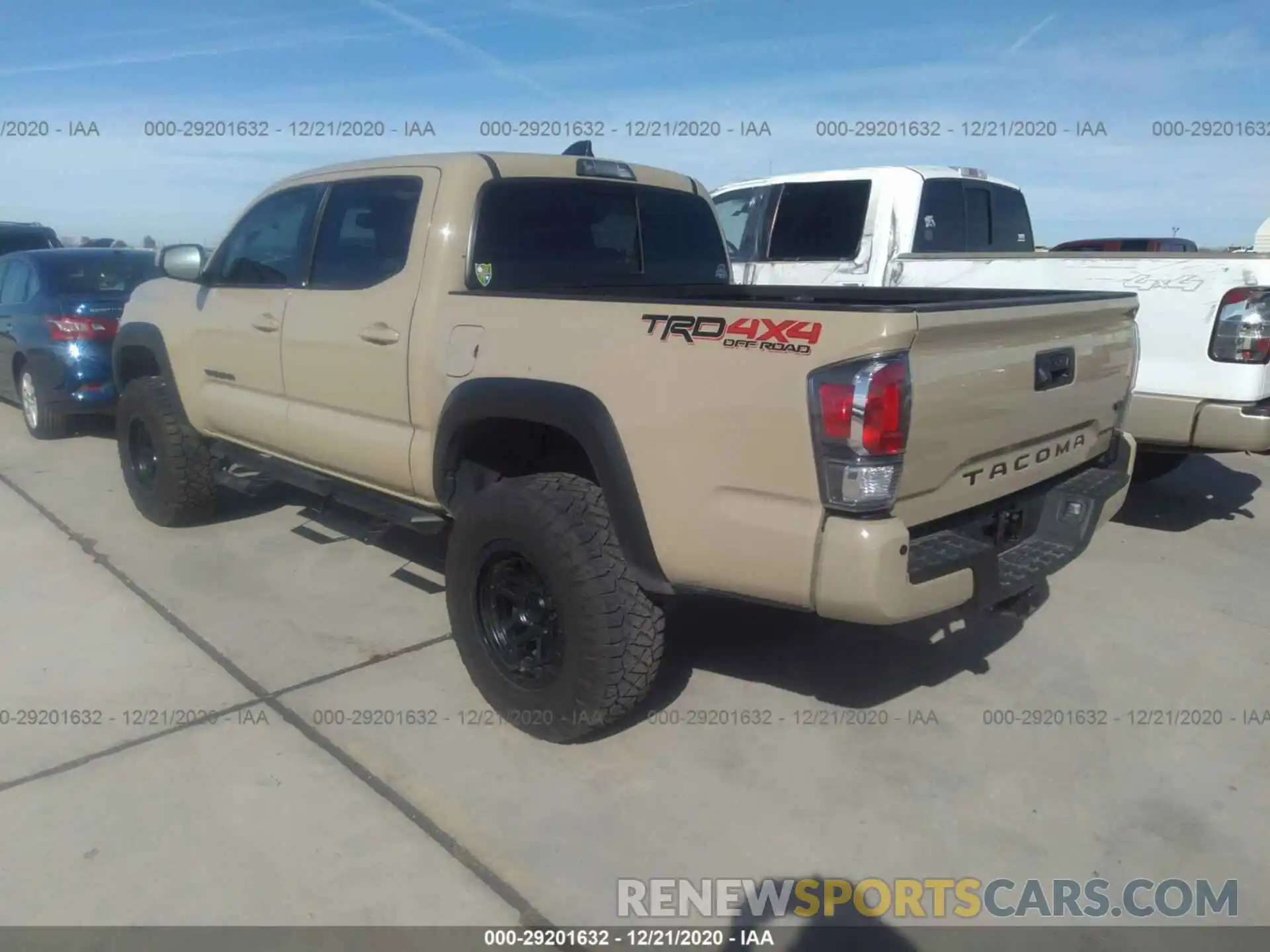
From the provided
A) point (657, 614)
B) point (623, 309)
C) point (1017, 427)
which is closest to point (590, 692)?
point (657, 614)

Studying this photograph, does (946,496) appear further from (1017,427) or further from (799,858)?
(799,858)

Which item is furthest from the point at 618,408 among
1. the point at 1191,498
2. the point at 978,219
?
the point at 978,219

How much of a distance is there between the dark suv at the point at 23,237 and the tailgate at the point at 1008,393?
46.5 feet

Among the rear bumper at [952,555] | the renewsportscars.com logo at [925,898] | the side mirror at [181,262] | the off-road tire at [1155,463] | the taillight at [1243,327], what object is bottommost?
the renewsportscars.com logo at [925,898]

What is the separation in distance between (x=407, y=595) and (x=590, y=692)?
1.84 meters

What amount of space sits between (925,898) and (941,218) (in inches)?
218

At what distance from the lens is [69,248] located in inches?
330

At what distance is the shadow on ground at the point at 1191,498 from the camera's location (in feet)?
19.9

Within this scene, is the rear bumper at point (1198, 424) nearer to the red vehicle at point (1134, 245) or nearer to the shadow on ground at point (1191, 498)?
the shadow on ground at point (1191, 498)

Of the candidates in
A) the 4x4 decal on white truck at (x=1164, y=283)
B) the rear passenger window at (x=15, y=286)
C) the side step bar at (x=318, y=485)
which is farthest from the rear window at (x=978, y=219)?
the rear passenger window at (x=15, y=286)

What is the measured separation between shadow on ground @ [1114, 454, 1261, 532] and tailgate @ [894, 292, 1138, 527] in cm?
278

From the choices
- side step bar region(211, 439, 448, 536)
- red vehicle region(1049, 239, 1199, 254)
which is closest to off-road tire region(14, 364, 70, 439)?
side step bar region(211, 439, 448, 536)

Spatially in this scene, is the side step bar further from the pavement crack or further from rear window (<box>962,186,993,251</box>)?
rear window (<box>962,186,993,251</box>)

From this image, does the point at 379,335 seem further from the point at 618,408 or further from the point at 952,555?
the point at 952,555
